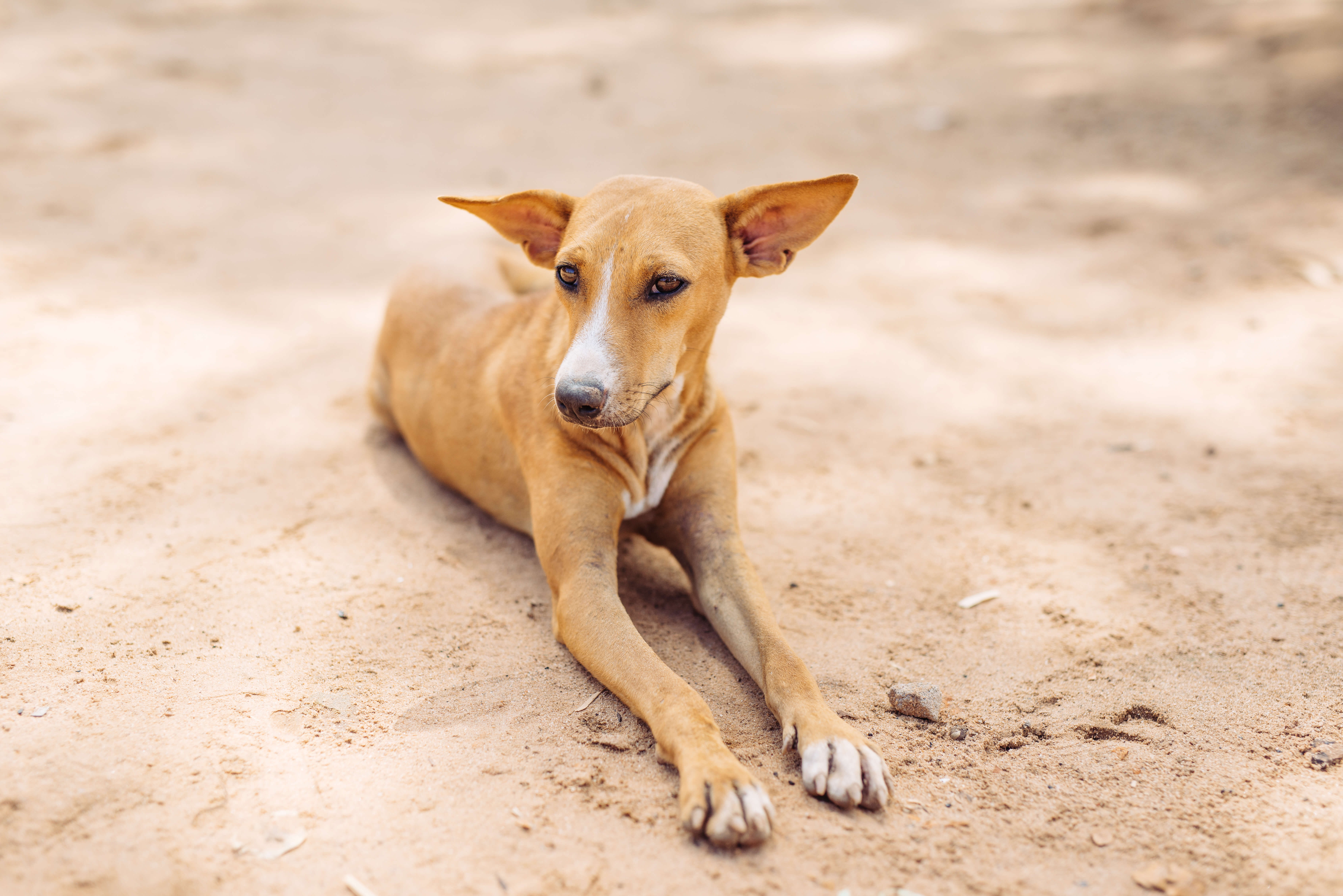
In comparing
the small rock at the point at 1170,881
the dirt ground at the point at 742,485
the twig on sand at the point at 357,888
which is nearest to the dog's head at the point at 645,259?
the dirt ground at the point at 742,485

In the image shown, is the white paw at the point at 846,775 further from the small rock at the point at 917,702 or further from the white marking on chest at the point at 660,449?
the white marking on chest at the point at 660,449

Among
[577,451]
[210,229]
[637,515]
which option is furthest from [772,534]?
[210,229]

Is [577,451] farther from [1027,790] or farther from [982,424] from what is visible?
[982,424]

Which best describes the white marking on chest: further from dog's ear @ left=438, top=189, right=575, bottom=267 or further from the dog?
dog's ear @ left=438, top=189, right=575, bottom=267

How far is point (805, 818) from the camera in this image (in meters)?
2.61

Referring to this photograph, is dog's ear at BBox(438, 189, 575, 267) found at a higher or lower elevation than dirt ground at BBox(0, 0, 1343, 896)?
higher

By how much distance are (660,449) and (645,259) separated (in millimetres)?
789

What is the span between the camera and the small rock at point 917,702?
120 inches

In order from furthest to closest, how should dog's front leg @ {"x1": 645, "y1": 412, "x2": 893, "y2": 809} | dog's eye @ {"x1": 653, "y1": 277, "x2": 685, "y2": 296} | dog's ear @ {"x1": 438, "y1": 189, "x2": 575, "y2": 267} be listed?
1. dog's ear @ {"x1": 438, "y1": 189, "x2": 575, "y2": 267}
2. dog's eye @ {"x1": 653, "y1": 277, "x2": 685, "y2": 296}
3. dog's front leg @ {"x1": 645, "y1": 412, "x2": 893, "y2": 809}

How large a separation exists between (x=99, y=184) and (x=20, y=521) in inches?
165

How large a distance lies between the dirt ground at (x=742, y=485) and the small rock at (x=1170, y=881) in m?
0.03

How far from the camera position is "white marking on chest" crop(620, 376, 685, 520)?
3.43 meters

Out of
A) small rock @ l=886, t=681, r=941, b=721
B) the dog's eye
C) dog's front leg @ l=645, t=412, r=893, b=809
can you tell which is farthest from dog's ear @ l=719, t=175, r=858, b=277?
small rock @ l=886, t=681, r=941, b=721

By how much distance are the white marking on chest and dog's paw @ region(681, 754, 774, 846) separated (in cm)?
117
